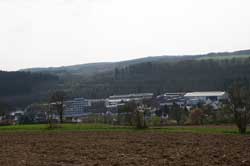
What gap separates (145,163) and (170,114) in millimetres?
63349

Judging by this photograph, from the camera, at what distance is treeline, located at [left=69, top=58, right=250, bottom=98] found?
150m

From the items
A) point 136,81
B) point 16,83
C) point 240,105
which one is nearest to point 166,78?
point 136,81

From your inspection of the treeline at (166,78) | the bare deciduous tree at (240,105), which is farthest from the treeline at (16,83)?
the bare deciduous tree at (240,105)

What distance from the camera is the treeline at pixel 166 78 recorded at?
150 m

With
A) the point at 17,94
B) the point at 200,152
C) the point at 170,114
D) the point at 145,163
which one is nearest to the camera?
the point at 145,163

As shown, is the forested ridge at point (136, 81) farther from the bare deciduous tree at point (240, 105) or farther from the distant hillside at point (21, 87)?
the bare deciduous tree at point (240, 105)

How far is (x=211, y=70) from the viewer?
154250 millimetres

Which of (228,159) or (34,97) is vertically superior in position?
(34,97)

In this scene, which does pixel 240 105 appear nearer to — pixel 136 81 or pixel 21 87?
pixel 21 87

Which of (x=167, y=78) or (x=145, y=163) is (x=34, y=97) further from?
(x=145, y=163)

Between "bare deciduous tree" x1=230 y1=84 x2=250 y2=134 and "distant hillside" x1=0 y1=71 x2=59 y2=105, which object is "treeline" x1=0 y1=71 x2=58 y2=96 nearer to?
"distant hillside" x1=0 y1=71 x2=59 y2=105

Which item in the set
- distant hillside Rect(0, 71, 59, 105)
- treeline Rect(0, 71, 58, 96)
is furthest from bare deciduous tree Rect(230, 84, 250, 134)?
treeline Rect(0, 71, 58, 96)

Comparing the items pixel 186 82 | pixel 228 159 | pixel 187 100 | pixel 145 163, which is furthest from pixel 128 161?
pixel 186 82

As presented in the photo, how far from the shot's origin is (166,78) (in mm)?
159125
